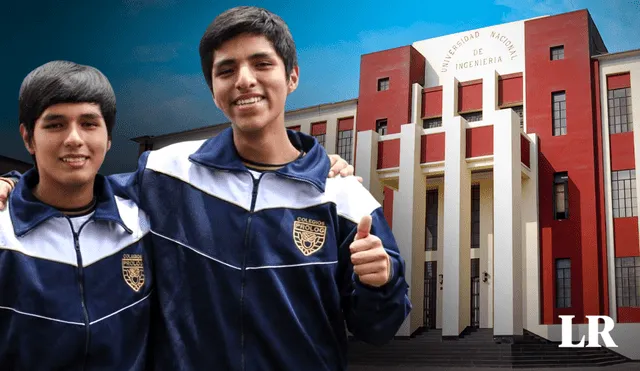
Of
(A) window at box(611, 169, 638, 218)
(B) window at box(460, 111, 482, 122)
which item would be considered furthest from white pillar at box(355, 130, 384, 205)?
(A) window at box(611, 169, 638, 218)

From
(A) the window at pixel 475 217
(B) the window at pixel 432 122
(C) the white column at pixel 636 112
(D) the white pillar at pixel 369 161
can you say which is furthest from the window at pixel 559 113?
(D) the white pillar at pixel 369 161

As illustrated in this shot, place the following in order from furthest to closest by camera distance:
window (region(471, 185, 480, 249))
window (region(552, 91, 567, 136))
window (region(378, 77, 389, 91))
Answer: window (region(378, 77, 389, 91))
window (region(471, 185, 480, 249))
window (region(552, 91, 567, 136))

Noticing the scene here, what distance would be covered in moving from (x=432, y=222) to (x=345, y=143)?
10.6ft

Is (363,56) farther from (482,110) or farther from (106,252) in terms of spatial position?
(106,252)

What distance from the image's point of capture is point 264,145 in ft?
6.14

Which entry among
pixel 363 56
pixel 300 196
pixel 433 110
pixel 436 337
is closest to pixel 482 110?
pixel 433 110

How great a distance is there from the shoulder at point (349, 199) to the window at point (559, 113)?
48.9 feet

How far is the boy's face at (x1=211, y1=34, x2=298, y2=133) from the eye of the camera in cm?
178

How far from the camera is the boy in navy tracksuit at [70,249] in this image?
1820mm

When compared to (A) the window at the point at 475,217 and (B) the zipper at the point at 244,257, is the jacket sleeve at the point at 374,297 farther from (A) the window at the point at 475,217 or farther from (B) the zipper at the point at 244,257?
(A) the window at the point at 475,217

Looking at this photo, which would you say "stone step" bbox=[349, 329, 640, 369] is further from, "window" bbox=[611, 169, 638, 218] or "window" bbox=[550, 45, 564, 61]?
"window" bbox=[550, 45, 564, 61]

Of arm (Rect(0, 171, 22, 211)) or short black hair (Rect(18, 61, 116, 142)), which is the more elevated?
short black hair (Rect(18, 61, 116, 142))

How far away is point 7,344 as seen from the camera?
1.79 metres

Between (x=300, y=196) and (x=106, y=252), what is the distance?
0.58 metres
